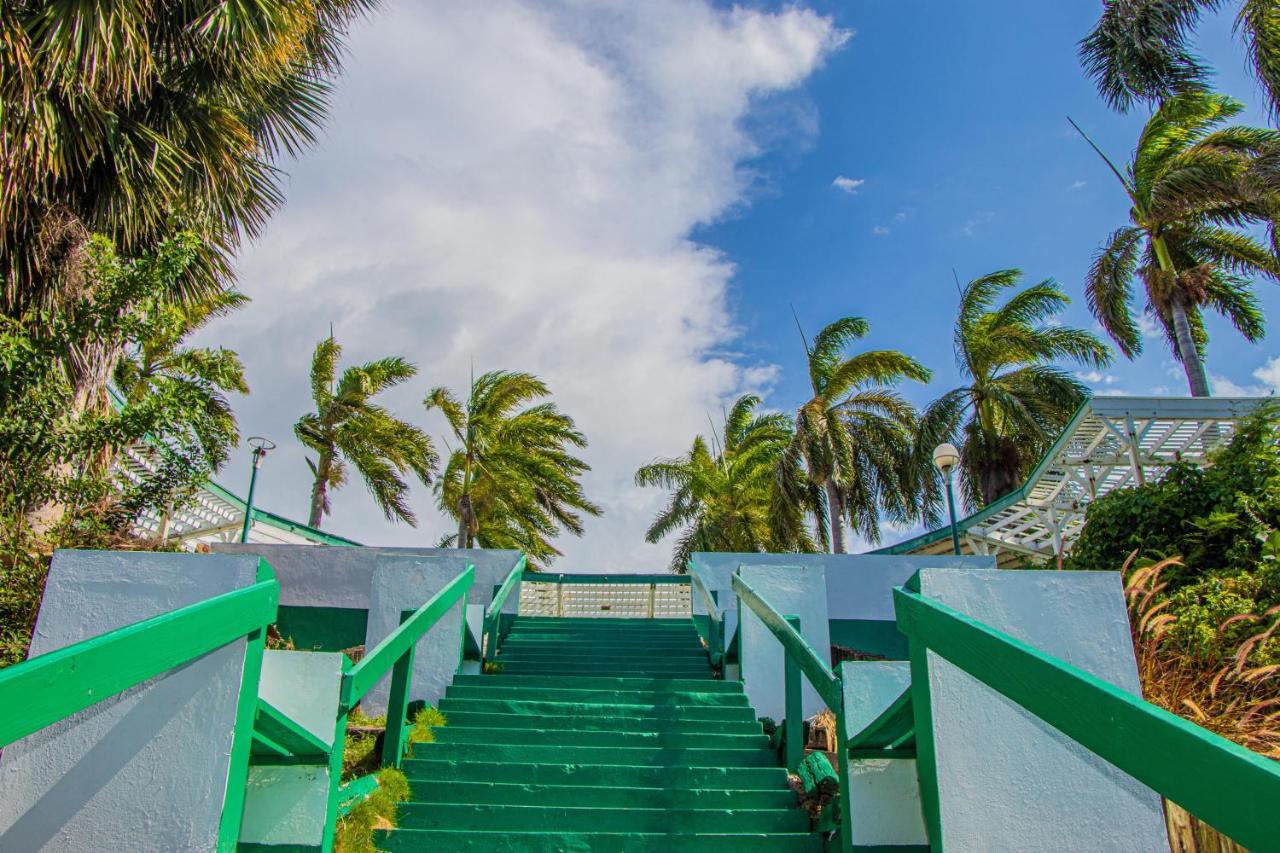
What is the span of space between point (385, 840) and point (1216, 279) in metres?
20.9

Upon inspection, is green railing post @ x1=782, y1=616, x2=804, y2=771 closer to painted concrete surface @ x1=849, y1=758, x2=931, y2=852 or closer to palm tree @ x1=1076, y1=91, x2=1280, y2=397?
painted concrete surface @ x1=849, y1=758, x2=931, y2=852

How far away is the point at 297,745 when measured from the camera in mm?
3646

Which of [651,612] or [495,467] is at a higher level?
[495,467]

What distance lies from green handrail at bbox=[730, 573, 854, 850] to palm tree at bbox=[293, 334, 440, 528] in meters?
16.9

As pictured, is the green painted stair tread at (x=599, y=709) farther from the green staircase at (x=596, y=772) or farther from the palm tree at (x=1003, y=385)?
the palm tree at (x=1003, y=385)

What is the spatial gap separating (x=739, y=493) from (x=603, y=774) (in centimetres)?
2022

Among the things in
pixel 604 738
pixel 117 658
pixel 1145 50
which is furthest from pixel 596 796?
pixel 1145 50

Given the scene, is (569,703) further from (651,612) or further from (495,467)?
(495,467)

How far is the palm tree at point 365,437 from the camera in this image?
22.2m

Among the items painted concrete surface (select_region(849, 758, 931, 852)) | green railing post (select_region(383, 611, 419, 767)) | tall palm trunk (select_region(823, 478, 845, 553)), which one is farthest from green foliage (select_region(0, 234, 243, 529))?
tall palm trunk (select_region(823, 478, 845, 553))

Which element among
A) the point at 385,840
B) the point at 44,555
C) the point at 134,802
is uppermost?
the point at 44,555

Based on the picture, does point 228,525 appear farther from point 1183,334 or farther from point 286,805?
point 1183,334

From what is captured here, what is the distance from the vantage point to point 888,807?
3434 millimetres

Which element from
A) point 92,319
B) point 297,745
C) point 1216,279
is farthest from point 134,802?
point 1216,279
